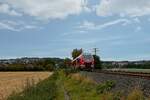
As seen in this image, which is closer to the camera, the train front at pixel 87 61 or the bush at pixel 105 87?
the bush at pixel 105 87

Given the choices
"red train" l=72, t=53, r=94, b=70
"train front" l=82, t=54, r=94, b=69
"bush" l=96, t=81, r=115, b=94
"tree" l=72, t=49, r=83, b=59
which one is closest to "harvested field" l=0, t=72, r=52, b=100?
"red train" l=72, t=53, r=94, b=70

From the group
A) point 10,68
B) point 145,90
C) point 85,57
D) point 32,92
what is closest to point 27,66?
point 10,68

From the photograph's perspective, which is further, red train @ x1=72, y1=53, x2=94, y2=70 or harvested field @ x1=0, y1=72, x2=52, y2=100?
red train @ x1=72, y1=53, x2=94, y2=70

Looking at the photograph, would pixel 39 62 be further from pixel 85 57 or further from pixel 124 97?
pixel 124 97

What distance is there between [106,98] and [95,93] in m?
4.65

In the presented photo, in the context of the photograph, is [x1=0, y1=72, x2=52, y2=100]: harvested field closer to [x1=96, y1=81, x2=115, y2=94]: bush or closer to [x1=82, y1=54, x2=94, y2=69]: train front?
[x1=82, y1=54, x2=94, y2=69]: train front

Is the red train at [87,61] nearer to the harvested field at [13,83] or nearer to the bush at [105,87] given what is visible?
the harvested field at [13,83]

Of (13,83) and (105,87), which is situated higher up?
(105,87)

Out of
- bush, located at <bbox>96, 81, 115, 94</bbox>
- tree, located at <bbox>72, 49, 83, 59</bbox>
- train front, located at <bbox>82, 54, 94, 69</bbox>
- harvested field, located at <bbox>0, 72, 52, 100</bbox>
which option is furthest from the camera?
tree, located at <bbox>72, 49, 83, 59</bbox>

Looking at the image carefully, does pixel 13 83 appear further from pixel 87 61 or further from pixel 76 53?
pixel 76 53

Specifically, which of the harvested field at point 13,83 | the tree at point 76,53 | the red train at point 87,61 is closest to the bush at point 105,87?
the harvested field at point 13,83

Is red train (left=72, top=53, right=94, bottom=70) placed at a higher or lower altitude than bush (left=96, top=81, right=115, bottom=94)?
higher

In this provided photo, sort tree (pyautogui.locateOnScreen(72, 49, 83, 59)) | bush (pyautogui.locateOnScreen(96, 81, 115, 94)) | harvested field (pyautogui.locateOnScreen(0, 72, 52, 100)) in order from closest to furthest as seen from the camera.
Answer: bush (pyautogui.locateOnScreen(96, 81, 115, 94)) → harvested field (pyautogui.locateOnScreen(0, 72, 52, 100)) → tree (pyautogui.locateOnScreen(72, 49, 83, 59))

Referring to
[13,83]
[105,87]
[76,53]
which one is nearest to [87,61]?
[13,83]
